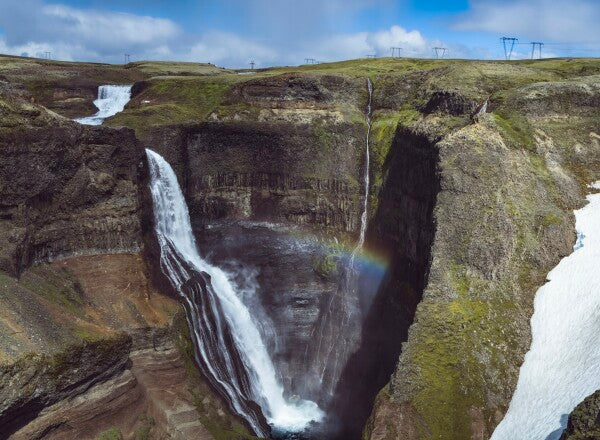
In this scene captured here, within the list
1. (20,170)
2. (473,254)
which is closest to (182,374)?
(20,170)

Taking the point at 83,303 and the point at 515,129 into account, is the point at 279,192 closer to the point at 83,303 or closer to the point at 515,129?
the point at 515,129

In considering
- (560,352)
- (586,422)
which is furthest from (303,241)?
(586,422)

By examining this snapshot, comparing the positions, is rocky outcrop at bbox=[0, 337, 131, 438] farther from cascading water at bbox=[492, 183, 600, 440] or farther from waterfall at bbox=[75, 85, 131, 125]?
waterfall at bbox=[75, 85, 131, 125]

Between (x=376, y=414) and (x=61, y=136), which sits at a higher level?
(x=61, y=136)

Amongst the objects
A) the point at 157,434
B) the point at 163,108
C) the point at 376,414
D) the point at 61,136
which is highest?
the point at 163,108

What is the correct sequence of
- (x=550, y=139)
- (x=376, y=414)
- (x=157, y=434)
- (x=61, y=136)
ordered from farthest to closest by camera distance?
(x=550, y=139) → (x=61, y=136) → (x=157, y=434) → (x=376, y=414)

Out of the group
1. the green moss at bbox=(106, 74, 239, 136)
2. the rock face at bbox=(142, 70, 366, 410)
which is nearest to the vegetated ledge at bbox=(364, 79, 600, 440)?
the rock face at bbox=(142, 70, 366, 410)

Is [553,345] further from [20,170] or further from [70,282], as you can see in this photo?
[20,170]
